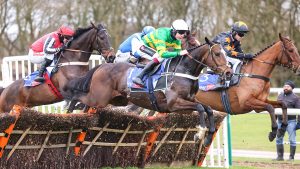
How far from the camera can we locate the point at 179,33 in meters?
9.62

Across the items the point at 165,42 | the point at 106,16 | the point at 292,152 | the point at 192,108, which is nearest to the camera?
the point at 192,108

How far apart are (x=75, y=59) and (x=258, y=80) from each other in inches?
117

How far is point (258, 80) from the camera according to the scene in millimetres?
11148

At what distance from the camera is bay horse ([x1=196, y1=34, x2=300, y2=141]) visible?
36.4ft

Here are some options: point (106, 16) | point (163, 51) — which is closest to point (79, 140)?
point (163, 51)

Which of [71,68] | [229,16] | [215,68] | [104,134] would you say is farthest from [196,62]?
[229,16]

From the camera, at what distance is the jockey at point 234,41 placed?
11172 mm

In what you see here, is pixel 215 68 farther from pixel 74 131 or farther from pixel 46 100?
pixel 46 100

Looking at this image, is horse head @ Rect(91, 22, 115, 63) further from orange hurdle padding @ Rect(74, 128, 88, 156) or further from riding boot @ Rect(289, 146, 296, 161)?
riding boot @ Rect(289, 146, 296, 161)

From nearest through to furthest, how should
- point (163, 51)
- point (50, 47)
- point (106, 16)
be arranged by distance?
point (163, 51)
point (50, 47)
point (106, 16)

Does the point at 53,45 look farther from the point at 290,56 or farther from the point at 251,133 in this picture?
the point at 251,133

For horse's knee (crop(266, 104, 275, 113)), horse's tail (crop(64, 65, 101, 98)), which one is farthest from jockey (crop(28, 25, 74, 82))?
horse's knee (crop(266, 104, 275, 113))

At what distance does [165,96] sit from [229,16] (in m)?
20.3

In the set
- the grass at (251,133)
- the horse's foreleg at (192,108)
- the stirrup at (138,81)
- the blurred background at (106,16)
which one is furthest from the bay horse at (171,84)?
the blurred background at (106,16)
